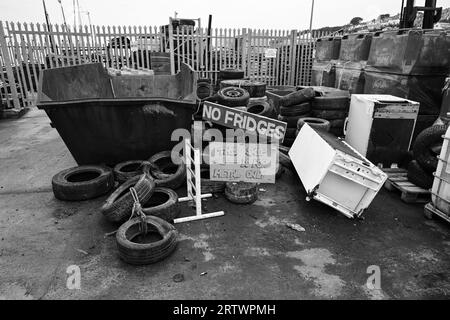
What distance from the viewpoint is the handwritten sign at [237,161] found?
4.81 m

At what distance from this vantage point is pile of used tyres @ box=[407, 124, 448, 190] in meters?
4.61

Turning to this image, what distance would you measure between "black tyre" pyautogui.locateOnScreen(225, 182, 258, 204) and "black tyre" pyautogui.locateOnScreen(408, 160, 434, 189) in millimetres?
2706

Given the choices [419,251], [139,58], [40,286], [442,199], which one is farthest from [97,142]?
[139,58]

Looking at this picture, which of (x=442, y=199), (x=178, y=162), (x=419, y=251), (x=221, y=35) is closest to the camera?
(x=419, y=251)

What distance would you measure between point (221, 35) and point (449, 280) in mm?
11146

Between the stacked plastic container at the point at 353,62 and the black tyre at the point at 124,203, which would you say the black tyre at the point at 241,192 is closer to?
the black tyre at the point at 124,203

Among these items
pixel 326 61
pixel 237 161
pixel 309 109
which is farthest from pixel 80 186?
pixel 326 61

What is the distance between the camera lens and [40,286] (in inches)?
121

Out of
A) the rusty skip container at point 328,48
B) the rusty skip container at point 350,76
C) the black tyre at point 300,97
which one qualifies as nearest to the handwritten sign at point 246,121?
the black tyre at point 300,97

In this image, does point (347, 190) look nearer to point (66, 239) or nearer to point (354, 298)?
point (354, 298)

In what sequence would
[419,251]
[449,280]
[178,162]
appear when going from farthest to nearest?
[178,162]
[419,251]
[449,280]

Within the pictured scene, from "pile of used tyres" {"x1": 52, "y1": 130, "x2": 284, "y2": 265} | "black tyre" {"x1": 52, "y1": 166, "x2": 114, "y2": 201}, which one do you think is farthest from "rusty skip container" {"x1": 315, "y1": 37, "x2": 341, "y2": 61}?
"black tyre" {"x1": 52, "y1": 166, "x2": 114, "y2": 201}

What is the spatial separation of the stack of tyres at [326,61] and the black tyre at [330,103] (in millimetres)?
3041

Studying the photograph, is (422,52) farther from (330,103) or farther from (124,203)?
(124,203)
